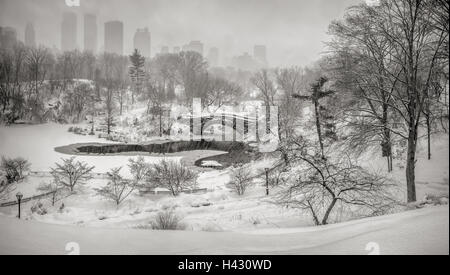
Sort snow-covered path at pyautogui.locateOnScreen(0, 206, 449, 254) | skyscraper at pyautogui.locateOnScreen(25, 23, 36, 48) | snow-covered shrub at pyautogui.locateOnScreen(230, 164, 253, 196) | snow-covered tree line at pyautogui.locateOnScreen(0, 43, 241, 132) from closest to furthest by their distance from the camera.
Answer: snow-covered path at pyautogui.locateOnScreen(0, 206, 449, 254), snow-covered shrub at pyautogui.locateOnScreen(230, 164, 253, 196), skyscraper at pyautogui.locateOnScreen(25, 23, 36, 48), snow-covered tree line at pyautogui.locateOnScreen(0, 43, 241, 132)

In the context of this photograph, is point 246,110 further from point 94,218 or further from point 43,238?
point 43,238

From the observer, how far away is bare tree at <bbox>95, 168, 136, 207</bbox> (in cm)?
1284

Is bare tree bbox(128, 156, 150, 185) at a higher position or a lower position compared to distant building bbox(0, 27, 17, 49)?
lower

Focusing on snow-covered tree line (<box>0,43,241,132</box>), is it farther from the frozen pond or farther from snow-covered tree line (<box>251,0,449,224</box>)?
snow-covered tree line (<box>251,0,449,224</box>)

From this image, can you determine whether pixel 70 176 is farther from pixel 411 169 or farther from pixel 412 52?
pixel 412 52

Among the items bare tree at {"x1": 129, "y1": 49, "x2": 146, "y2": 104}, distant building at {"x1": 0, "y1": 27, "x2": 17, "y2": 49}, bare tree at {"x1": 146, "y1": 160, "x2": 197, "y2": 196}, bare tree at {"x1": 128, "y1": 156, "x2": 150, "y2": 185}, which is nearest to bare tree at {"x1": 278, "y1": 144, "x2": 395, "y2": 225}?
bare tree at {"x1": 146, "y1": 160, "x2": 197, "y2": 196}

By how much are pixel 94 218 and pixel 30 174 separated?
9.26 meters

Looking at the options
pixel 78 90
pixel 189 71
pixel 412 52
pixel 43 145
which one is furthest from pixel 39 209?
pixel 78 90

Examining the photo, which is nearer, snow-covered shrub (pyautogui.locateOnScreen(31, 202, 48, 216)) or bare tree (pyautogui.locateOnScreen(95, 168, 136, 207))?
snow-covered shrub (pyautogui.locateOnScreen(31, 202, 48, 216))

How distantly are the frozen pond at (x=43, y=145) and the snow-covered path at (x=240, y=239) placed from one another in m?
16.3

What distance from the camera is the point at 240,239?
3.47 m

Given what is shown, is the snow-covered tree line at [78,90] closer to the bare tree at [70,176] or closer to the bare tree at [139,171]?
the bare tree at [70,176]

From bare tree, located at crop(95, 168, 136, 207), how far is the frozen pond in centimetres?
528
